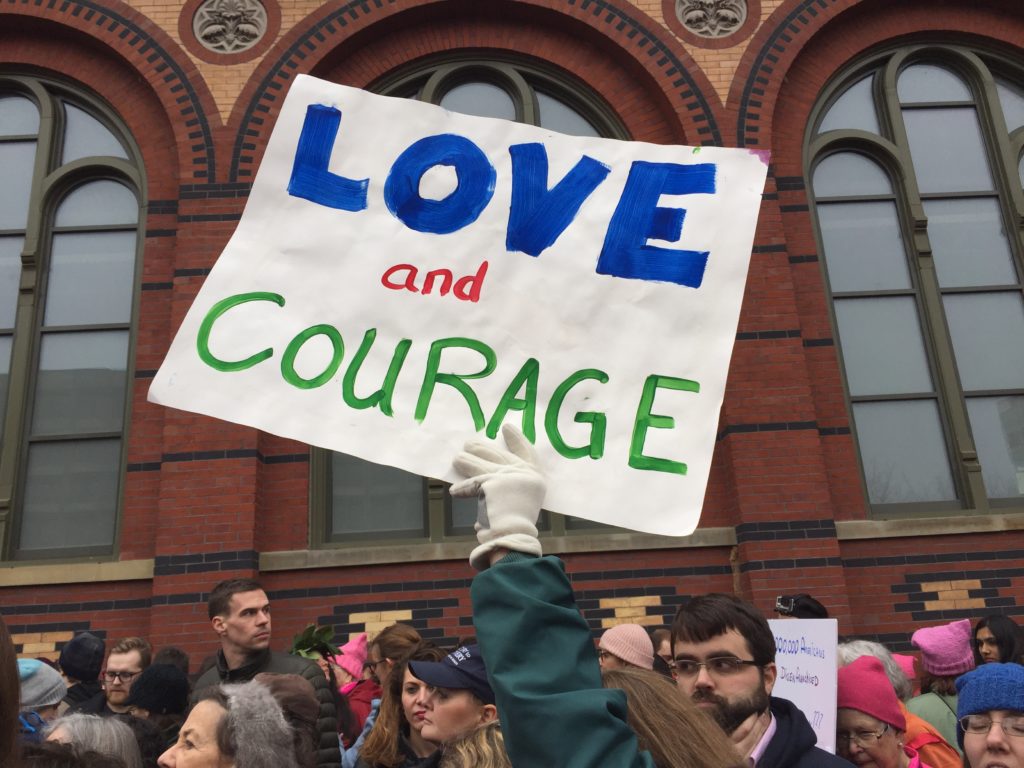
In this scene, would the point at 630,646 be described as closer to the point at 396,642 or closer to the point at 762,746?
the point at 396,642

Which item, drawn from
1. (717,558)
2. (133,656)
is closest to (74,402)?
(133,656)

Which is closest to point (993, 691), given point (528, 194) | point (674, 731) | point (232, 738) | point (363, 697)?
point (674, 731)

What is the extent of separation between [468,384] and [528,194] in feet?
2.05

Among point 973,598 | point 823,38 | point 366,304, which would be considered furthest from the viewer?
point 823,38

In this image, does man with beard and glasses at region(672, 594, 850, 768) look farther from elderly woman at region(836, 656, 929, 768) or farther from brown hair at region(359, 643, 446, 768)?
brown hair at region(359, 643, 446, 768)

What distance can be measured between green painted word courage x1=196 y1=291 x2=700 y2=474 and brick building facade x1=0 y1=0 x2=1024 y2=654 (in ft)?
16.2

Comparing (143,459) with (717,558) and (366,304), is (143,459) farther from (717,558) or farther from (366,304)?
(366,304)

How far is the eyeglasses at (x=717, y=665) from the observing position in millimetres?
2793

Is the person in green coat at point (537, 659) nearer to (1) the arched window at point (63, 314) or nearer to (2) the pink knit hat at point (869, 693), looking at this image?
(2) the pink knit hat at point (869, 693)

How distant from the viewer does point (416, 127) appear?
2973 millimetres

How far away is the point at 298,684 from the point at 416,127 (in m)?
1.84

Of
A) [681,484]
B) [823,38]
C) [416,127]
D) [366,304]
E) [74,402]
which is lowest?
[681,484]

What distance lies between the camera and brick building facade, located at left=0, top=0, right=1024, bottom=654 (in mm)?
7555

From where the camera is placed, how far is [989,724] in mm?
2727
